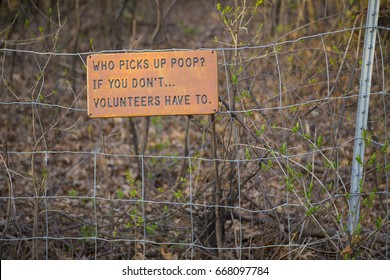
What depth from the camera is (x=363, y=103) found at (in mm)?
3910

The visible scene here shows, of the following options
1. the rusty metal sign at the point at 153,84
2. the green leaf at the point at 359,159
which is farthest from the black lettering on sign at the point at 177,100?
the green leaf at the point at 359,159

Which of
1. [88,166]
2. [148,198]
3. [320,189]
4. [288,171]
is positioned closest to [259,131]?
[288,171]

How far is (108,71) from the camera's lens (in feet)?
12.7

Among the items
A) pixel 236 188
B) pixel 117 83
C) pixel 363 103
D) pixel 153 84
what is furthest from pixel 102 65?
pixel 363 103

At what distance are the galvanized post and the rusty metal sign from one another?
951 millimetres

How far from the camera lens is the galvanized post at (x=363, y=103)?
12.7ft

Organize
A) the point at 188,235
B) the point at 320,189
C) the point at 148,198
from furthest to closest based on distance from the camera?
1. the point at 148,198
2. the point at 188,235
3. the point at 320,189

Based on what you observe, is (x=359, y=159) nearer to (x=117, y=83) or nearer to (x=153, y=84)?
(x=153, y=84)

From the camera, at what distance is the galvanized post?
153 inches

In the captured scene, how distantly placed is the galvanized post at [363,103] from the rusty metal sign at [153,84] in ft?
3.12

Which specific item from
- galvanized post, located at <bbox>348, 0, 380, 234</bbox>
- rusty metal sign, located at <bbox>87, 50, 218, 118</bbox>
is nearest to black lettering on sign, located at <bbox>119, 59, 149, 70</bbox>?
→ rusty metal sign, located at <bbox>87, 50, 218, 118</bbox>

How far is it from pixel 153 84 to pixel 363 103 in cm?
135
